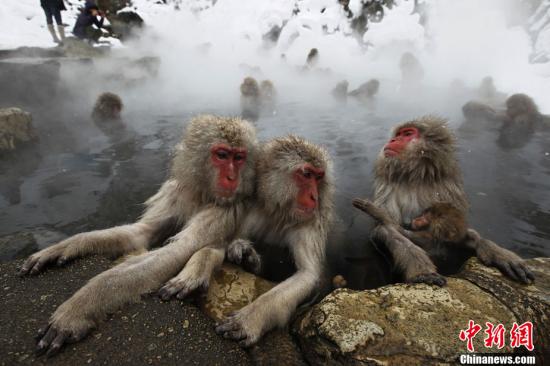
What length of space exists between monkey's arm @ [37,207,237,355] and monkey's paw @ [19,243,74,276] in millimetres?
446

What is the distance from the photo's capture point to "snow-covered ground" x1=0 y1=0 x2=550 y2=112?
1266cm

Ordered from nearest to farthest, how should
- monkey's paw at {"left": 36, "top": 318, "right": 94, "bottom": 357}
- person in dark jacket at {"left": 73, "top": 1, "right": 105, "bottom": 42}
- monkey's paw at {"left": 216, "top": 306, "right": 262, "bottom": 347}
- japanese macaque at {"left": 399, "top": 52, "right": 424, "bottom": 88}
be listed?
monkey's paw at {"left": 36, "top": 318, "right": 94, "bottom": 357}
monkey's paw at {"left": 216, "top": 306, "right": 262, "bottom": 347}
person in dark jacket at {"left": 73, "top": 1, "right": 105, "bottom": 42}
japanese macaque at {"left": 399, "top": 52, "right": 424, "bottom": 88}

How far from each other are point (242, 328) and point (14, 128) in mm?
5570

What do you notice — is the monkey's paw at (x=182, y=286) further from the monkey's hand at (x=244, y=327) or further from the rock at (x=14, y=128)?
the rock at (x=14, y=128)

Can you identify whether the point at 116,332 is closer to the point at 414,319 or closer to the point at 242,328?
the point at 242,328

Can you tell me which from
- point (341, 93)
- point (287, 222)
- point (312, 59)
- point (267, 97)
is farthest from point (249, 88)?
point (287, 222)

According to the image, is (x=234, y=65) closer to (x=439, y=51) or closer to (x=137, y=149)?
(x=439, y=51)

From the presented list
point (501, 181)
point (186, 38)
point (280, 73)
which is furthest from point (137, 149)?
point (186, 38)

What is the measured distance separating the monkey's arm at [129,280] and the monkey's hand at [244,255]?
115 millimetres

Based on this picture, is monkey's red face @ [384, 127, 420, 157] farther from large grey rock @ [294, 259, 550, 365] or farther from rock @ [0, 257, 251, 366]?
rock @ [0, 257, 251, 366]

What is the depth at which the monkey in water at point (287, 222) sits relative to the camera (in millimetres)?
2346

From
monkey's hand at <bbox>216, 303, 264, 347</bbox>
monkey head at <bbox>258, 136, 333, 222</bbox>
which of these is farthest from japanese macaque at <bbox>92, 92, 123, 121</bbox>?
monkey's hand at <bbox>216, 303, 264, 347</bbox>

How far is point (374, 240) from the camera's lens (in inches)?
133

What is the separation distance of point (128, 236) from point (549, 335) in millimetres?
2948
